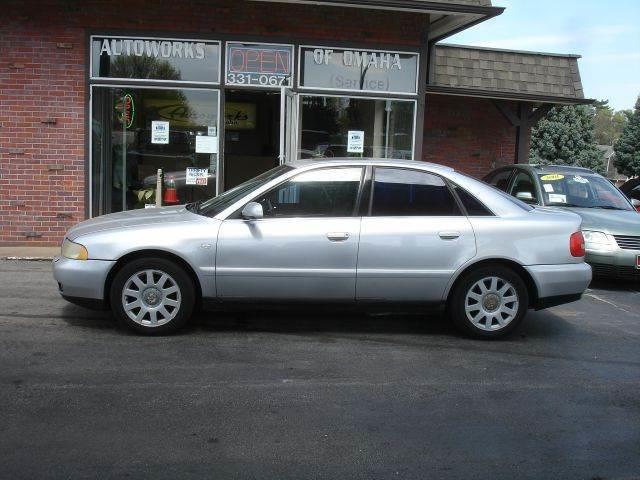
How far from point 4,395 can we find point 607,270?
23.3 feet

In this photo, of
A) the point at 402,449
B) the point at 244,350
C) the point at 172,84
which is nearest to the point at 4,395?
the point at 244,350

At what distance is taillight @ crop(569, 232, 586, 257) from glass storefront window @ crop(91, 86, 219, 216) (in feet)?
20.0

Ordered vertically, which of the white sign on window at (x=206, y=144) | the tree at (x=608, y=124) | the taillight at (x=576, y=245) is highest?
the tree at (x=608, y=124)

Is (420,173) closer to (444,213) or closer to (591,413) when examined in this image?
(444,213)

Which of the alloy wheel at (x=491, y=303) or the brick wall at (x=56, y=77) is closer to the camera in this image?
the alloy wheel at (x=491, y=303)

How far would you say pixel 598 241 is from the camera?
845cm

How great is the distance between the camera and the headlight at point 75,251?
18.2 ft

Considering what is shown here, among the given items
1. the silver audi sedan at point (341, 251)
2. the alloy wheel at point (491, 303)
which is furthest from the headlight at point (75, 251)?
the alloy wheel at point (491, 303)

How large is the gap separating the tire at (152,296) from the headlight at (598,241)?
533 centimetres

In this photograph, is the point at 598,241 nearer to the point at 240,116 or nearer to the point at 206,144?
the point at 206,144

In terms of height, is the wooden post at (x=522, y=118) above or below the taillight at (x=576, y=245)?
above

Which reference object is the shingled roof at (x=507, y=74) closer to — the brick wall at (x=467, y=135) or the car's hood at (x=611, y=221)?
the brick wall at (x=467, y=135)

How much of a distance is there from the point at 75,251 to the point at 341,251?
224 cm

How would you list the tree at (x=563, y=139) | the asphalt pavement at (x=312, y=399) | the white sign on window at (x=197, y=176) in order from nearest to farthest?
the asphalt pavement at (x=312, y=399) < the white sign on window at (x=197, y=176) < the tree at (x=563, y=139)
